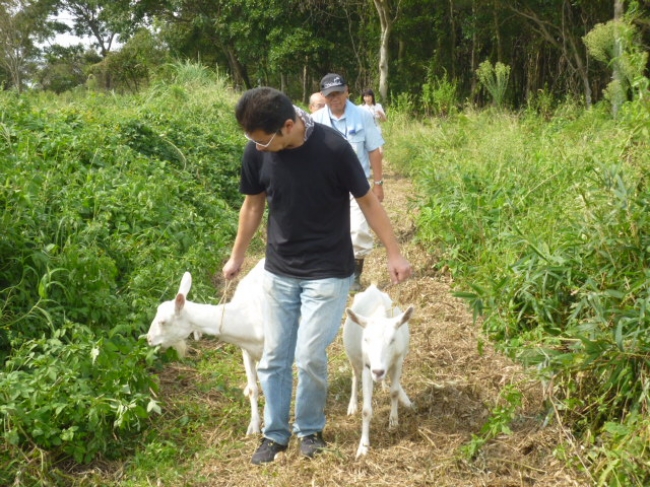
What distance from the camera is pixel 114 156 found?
8305mm

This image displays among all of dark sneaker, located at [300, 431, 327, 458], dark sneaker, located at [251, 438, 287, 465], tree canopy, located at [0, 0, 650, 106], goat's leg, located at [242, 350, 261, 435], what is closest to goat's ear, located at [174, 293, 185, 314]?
goat's leg, located at [242, 350, 261, 435]

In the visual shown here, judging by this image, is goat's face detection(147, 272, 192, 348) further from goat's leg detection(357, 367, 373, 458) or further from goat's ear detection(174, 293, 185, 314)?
goat's leg detection(357, 367, 373, 458)

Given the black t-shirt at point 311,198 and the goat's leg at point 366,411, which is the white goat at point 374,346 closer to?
the goat's leg at point 366,411

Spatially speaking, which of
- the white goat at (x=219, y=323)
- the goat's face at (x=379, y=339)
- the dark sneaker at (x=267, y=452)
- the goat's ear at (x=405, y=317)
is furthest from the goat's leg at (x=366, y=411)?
the white goat at (x=219, y=323)

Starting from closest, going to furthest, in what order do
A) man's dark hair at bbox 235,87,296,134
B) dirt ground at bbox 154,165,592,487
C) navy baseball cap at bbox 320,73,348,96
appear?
man's dark hair at bbox 235,87,296,134
dirt ground at bbox 154,165,592,487
navy baseball cap at bbox 320,73,348,96

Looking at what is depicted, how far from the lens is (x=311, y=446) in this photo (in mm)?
4090

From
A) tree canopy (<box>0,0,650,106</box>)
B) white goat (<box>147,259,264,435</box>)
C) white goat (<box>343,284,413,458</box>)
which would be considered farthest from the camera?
tree canopy (<box>0,0,650,106</box>)

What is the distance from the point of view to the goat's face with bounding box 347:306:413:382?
3953 mm

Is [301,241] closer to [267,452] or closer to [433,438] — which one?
[267,452]

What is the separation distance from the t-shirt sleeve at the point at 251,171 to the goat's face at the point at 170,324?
0.83m

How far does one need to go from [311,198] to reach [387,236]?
0.47 m

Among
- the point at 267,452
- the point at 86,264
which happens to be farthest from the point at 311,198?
the point at 86,264

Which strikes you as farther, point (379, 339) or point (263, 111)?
point (379, 339)

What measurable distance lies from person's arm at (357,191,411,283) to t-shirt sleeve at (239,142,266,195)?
59 cm
